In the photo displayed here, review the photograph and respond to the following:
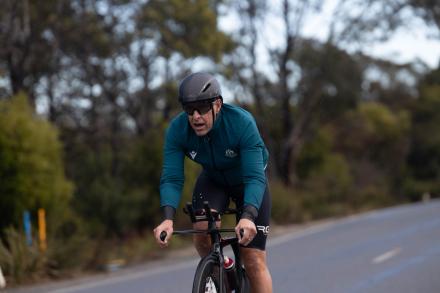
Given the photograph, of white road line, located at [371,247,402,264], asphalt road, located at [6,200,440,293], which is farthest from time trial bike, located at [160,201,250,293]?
white road line, located at [371,247,402,264]

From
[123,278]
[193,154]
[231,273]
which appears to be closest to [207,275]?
[231,273]

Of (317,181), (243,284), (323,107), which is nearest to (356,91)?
(323,107)

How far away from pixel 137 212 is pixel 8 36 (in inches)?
217

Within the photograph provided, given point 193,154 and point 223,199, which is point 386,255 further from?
point 193,154

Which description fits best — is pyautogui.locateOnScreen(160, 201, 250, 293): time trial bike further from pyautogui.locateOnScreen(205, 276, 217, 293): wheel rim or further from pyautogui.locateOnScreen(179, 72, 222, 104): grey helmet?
pyautogui.locateOnScreen(179, 72, 222, 104): grey helmet

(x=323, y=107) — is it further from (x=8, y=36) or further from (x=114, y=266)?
(x=114, y=266)

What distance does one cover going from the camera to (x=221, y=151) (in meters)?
4.94

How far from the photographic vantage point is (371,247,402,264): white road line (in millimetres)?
12336

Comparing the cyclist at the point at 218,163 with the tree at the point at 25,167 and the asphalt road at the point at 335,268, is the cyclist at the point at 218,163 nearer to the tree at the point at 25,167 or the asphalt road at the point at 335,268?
the asphalt road at the point at 335,268

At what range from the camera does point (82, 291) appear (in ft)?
34.4

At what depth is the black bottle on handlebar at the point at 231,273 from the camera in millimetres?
5051

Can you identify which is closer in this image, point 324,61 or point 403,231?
point 403,231

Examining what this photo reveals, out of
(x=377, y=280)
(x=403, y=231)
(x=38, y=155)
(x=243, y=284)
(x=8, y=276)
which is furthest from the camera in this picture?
(x=403, y=231)

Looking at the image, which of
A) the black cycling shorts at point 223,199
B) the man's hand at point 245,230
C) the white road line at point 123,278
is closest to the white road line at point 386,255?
the white road line at point 123,278
